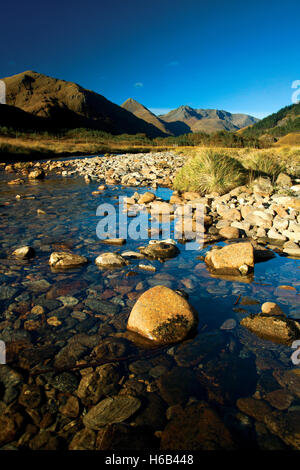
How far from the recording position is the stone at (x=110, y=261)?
3.94 metres

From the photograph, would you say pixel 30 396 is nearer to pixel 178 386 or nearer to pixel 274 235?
pixel 178 386

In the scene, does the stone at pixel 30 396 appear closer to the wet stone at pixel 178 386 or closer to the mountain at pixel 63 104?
the wet stone at pixel 178 386

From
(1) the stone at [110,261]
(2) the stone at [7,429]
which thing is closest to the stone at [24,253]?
(1) the stone at [110,261]

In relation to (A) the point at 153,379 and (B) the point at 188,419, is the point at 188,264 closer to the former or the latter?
(A) the point at 153,379

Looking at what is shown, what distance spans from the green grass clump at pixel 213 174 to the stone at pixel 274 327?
23.0 ft

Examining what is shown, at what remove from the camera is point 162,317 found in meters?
2.41

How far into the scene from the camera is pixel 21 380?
6.22 ft

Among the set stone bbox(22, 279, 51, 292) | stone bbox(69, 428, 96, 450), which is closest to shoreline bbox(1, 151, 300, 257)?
stone bbox(22, 279, 51, 292)

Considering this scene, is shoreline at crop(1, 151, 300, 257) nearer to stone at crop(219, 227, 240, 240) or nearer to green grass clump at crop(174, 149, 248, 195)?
stone at crop(219, 227, 240, 240)

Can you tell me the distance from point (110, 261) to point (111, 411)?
2.43 meters

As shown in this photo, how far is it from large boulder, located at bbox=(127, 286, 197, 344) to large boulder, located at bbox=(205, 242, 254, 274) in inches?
54.7

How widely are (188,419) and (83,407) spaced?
2.31 ft

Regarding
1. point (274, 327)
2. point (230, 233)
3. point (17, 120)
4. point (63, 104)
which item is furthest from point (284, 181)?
point (63, 104)
